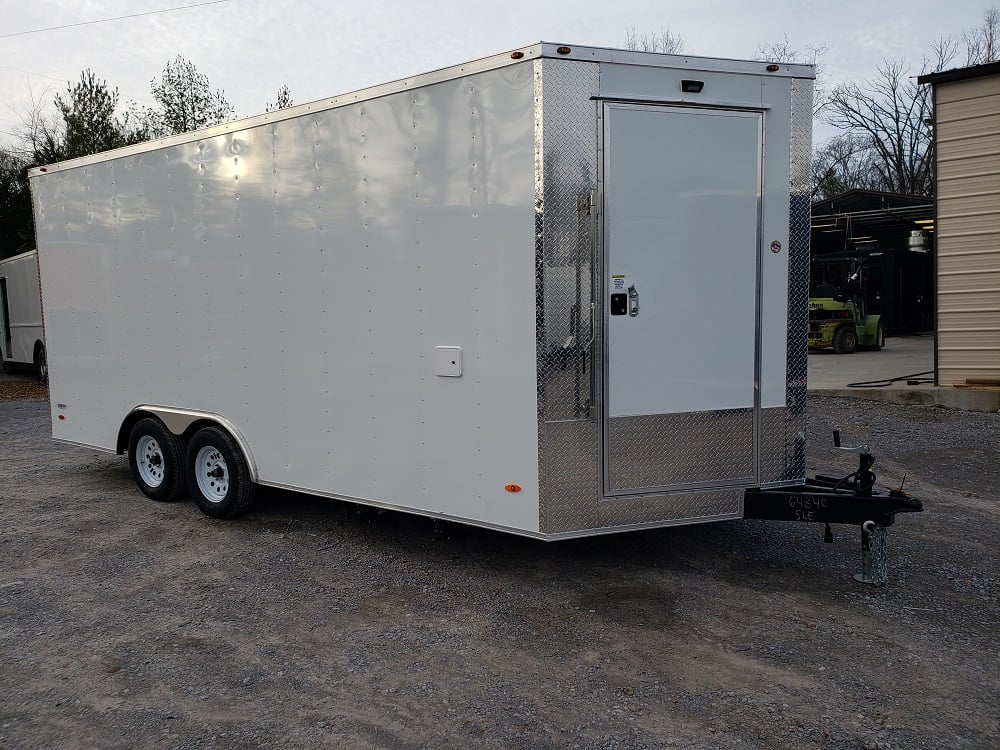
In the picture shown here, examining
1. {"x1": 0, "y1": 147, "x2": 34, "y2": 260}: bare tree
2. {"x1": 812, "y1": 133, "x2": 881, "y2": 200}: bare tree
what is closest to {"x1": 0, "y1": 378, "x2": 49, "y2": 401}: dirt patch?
{"x1": 0, "y1": 147, "x2": 34, "y2": 260}: bare tree

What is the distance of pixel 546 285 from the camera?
13.9ft

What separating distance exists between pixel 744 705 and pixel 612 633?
33.5 inches

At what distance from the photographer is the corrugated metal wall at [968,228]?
10336mm

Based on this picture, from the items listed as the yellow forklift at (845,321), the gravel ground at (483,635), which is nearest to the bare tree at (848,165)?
the yellow forklift at (845,321)

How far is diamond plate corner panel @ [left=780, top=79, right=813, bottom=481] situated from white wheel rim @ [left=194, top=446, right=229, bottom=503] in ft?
13.4

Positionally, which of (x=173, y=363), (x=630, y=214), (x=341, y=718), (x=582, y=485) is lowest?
(x=341, y=718)

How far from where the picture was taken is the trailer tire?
5898 millimetres

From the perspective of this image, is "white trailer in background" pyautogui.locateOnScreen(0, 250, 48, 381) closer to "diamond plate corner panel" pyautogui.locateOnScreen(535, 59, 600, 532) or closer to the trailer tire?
the trailer tire

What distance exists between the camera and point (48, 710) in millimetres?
3406

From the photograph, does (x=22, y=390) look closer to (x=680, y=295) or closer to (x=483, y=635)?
(x=483, y=635)

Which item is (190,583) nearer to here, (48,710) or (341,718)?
(48,710)

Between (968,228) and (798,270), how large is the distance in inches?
298

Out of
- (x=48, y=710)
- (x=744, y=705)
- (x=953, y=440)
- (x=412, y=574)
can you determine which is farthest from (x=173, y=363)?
(x=953, y=440)

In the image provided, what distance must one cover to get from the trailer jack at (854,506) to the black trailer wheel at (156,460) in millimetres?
4492
